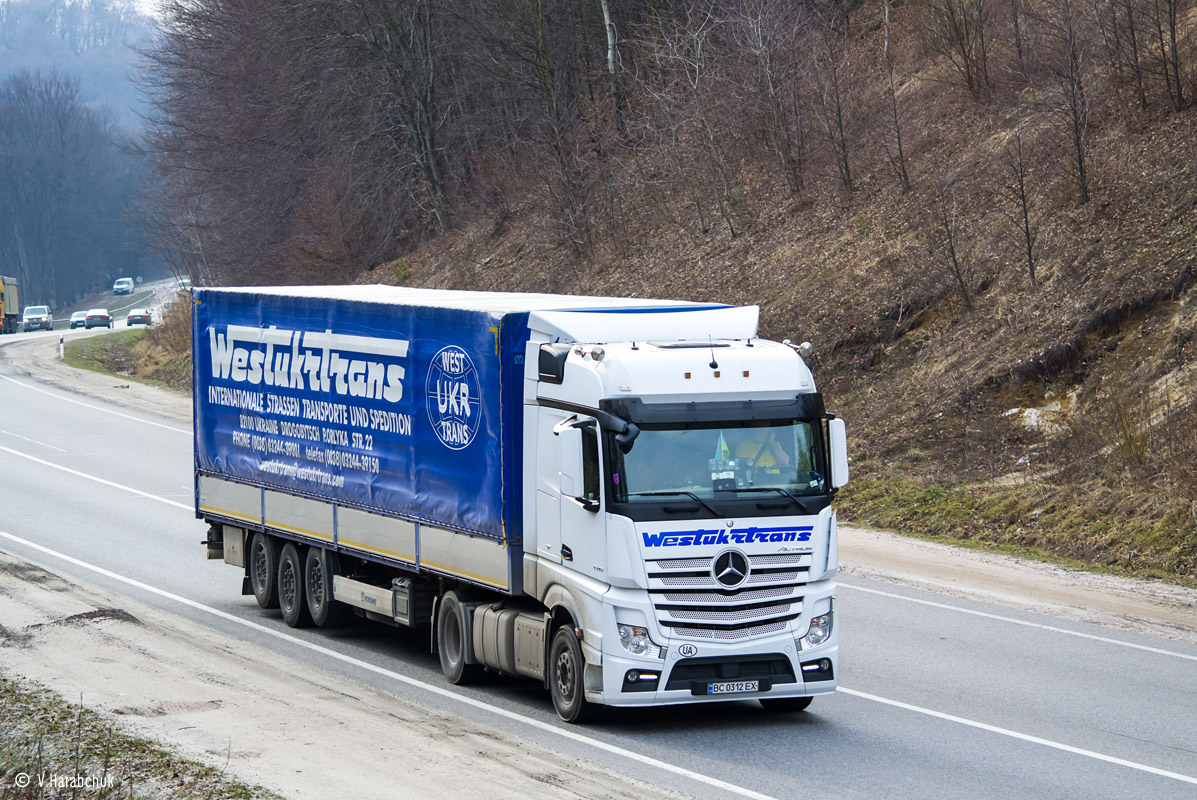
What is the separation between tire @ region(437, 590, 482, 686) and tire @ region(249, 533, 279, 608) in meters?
3.73

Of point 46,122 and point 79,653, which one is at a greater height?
point 46,122

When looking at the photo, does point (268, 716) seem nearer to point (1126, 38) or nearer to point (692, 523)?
point (692, 523)

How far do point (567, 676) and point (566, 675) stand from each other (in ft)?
0.11

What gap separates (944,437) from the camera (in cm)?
2256

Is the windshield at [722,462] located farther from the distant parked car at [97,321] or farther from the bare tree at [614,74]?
the distant parked car at [97,321]

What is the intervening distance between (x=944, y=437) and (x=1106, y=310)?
10.8 ft

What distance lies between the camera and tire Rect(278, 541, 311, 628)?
15555mm

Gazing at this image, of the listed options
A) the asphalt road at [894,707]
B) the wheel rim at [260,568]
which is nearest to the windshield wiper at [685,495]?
the asphalt road at [894,707]

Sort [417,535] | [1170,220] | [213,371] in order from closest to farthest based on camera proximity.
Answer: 1. [417,535]
2. [213,371]
3. [1170,220]

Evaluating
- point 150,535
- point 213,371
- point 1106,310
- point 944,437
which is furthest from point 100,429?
point 1106,310

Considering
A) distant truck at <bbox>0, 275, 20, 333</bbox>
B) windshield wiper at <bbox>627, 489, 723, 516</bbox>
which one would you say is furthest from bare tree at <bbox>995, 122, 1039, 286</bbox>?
distant truck at <bbox>0, 275, 20, 333</bbox>

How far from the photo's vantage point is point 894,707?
38.1 ft

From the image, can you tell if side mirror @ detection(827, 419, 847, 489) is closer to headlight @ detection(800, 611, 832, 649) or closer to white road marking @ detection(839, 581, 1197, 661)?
headlight @ detection(800, 611, 832, 649)

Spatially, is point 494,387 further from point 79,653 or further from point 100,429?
point 100,429
